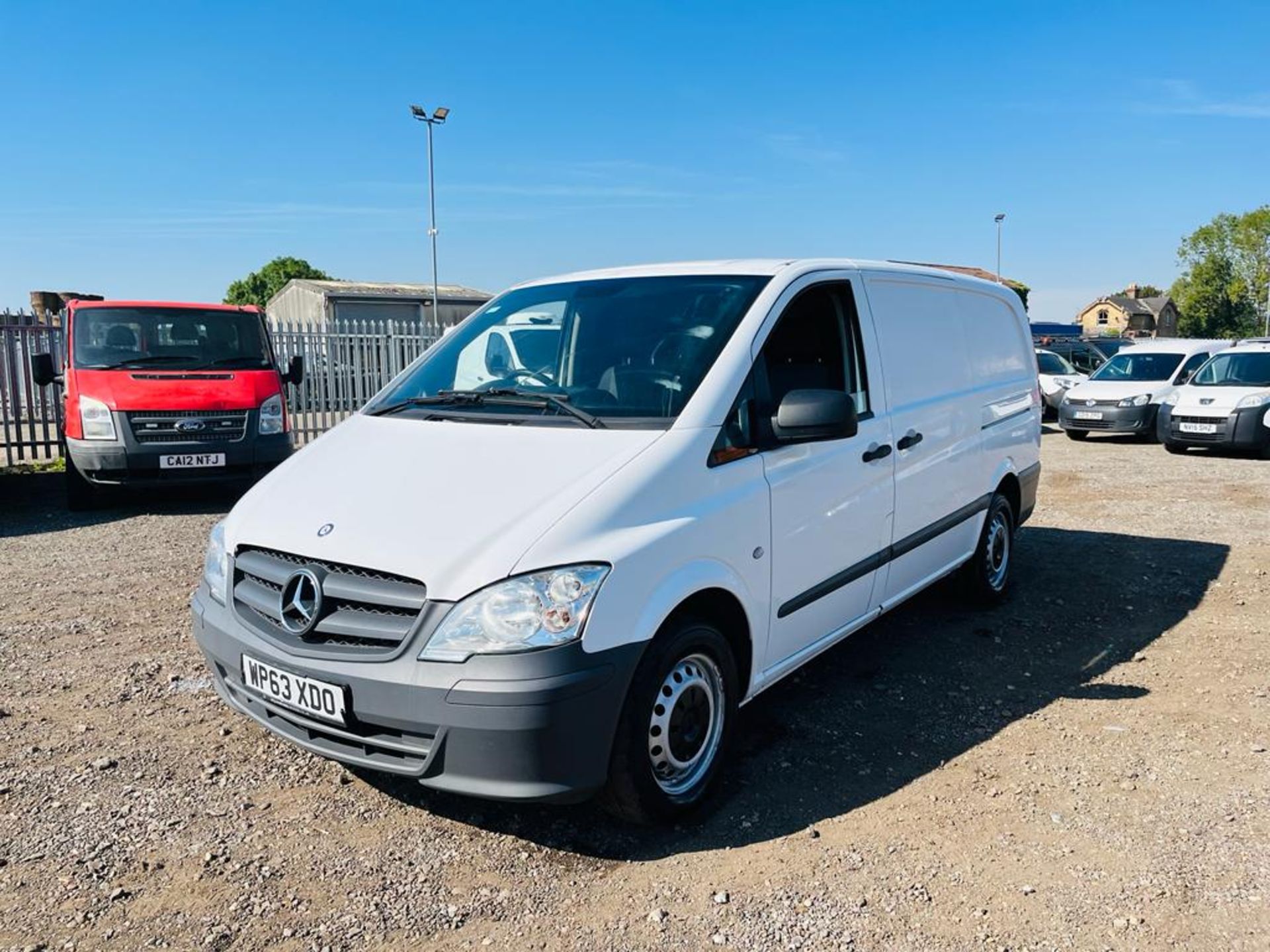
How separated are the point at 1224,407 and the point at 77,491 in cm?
1466

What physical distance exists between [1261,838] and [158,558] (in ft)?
22.4

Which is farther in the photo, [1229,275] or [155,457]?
[1229,275]

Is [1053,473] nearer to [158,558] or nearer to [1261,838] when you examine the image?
[1261,838]

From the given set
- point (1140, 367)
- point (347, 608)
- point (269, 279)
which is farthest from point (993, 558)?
point (269, 279)

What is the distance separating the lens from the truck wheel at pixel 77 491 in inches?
343

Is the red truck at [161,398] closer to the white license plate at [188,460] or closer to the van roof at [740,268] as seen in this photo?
the white license plate at [188,460]

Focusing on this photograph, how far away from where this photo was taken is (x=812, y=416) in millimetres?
3299

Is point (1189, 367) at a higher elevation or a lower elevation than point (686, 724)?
higher

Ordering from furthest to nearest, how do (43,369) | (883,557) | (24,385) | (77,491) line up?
(24,385), (77,491), (43,369), (883,557)

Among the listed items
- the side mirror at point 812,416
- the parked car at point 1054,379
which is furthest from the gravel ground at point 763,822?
the parked car at point 1054,379

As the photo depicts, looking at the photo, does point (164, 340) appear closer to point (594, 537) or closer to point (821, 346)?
point (821, 346)

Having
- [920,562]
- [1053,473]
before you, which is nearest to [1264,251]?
[1053,473]

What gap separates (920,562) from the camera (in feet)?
15.4

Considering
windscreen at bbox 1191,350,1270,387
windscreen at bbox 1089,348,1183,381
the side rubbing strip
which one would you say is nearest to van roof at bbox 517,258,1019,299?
the side rubbing strip
